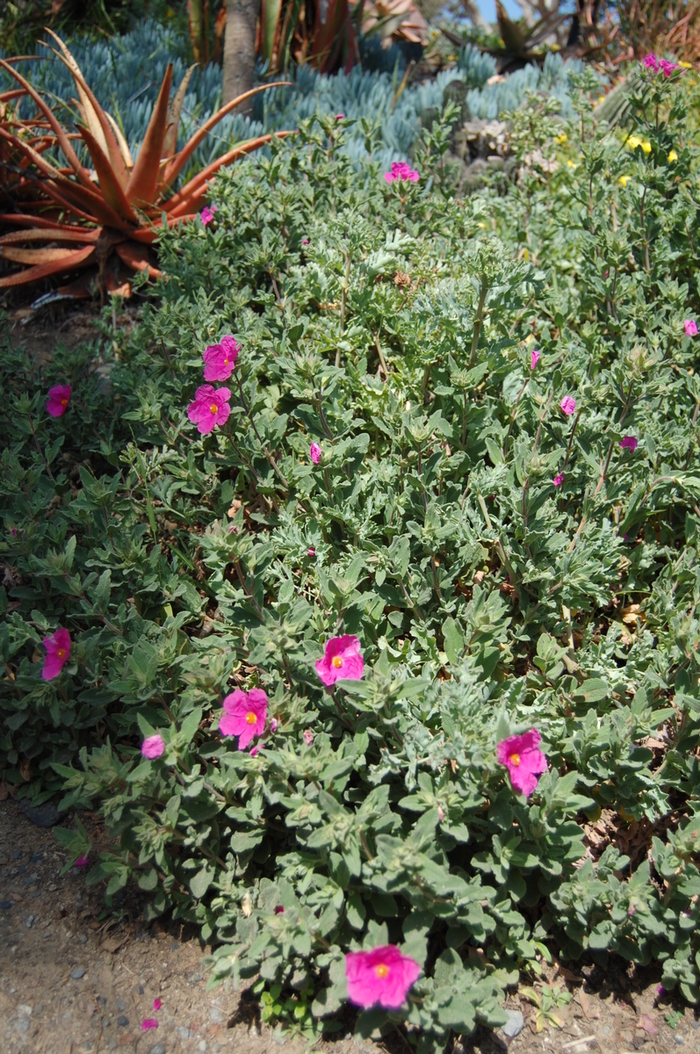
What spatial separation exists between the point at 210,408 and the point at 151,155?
2055 millimetres

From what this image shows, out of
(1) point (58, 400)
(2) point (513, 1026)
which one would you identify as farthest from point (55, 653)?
(2) point (513, 1026)

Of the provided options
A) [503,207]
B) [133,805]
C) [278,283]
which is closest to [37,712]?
[133,805]

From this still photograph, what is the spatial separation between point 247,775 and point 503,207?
2712 millimetres

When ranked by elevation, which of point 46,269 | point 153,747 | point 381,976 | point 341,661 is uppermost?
point 46,269

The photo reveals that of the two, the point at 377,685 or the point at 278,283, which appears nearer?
the point at 377,685

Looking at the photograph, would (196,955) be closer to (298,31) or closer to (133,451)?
(133,451)

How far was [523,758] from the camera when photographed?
1.64 meters

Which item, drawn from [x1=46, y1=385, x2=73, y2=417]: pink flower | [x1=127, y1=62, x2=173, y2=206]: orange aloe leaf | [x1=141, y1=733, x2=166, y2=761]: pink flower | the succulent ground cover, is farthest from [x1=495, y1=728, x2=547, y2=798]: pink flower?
[x1=127, y1=62, x2=173, y2=206]: orange aloe leaf

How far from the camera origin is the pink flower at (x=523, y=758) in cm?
161

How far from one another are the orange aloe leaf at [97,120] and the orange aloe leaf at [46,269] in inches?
14.0

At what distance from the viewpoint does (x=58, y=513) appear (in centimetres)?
240

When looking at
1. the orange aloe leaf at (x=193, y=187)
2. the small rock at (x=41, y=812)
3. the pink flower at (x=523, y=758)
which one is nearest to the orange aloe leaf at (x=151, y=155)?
the orange aloe leaf at (x=193, y=187)

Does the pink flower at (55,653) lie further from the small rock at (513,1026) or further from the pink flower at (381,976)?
the small rock at (513,1026)

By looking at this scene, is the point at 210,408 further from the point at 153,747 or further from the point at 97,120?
the point at 97,120
